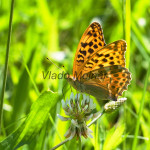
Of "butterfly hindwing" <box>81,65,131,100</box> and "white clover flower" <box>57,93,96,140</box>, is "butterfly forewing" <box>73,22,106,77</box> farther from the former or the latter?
"white clover flower" <box>57,93,96,140</box>

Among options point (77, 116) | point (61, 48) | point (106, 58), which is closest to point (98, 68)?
point (106, 58)

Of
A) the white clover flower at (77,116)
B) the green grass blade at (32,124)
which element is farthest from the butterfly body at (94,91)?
the green grass blade at (32,124)

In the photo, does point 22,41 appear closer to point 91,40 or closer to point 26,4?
point 26,4

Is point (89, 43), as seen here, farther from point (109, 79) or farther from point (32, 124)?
point (32, 124)

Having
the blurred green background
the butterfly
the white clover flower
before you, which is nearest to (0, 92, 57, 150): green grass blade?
the white clover flower

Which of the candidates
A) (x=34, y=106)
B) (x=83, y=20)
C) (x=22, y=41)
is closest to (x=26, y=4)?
(x=22, y=41)

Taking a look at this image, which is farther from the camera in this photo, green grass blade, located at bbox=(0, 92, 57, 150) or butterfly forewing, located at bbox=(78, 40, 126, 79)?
butterfly forewing, located at bbox=(78, 40, 126, 79)
